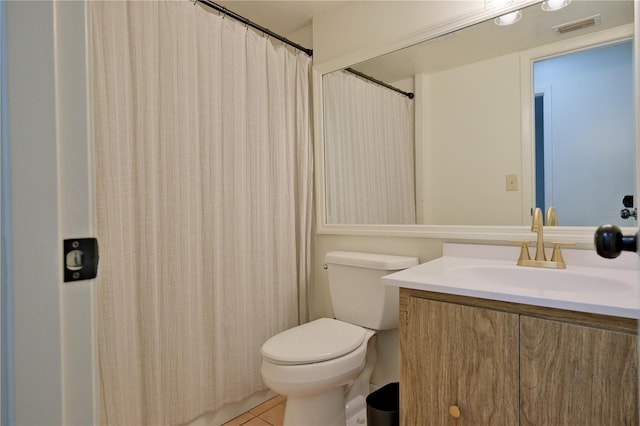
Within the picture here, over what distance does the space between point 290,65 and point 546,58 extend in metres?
1.29

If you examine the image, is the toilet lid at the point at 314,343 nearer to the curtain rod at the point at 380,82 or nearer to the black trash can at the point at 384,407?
the black trash can at the point at 384,407

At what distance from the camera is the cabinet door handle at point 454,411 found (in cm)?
107

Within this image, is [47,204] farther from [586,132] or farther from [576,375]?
[586,132]

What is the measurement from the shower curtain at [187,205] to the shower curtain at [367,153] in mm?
244

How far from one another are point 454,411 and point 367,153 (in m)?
1.33

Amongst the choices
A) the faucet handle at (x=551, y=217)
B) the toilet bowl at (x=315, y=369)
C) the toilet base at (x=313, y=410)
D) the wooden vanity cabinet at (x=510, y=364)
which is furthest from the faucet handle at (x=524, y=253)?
the toilet base at (x=313, y=410)

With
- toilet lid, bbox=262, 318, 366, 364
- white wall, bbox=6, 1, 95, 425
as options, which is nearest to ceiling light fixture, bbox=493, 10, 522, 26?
toilet lid, bbox=262, 318, 366, 364

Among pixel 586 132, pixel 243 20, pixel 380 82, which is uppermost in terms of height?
pixel 243 20

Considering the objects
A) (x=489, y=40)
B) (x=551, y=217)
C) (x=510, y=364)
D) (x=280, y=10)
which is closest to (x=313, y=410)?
(x=510, y=364)

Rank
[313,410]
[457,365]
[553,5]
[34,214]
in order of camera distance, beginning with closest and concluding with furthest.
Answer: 1. [34,214]
2. [457,365]
3. [553,5]
4. [313,410]

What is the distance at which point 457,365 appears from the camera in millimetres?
1072

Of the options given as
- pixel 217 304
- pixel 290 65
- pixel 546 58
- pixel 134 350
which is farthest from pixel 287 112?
pixel 134 350

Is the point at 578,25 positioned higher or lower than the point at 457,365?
higher

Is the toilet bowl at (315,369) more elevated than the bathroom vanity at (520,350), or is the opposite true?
the bathroom vanity at (520,350)
